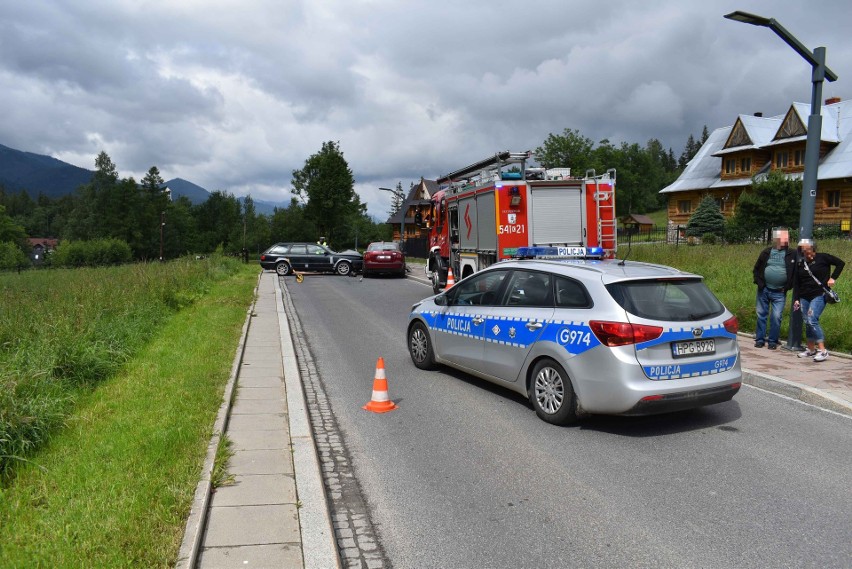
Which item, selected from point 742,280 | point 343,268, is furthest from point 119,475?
point 343,268

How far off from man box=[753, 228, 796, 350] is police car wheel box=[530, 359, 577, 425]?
5061mm

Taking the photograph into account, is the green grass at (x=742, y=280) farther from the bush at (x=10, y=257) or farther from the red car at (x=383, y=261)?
the bush at (x=10, y=257)

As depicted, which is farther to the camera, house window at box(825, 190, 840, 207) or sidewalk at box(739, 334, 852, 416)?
house window at box(825, 190, 840, 207)

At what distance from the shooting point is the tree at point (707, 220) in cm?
4119

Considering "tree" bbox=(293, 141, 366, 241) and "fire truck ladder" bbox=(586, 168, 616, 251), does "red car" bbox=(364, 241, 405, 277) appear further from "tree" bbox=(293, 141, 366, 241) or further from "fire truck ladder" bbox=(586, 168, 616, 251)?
"tree" bbox=(293, 141, 366, 241)

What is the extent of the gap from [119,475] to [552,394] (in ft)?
12.1

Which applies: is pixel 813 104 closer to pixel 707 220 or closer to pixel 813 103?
pixel 813 103

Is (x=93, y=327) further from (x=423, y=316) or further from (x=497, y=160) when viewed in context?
(x=497, y=160)

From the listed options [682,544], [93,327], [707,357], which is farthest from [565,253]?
[93,327]

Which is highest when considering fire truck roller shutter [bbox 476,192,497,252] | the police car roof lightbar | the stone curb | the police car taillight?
fire truck roller shutter [bbox 476,192,497,252]

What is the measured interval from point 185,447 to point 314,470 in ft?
3.53

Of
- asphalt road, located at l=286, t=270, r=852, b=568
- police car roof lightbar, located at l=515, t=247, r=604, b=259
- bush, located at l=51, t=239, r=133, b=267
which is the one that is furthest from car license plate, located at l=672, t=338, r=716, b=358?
bush, located at l=51, t=239, r=133, b=267

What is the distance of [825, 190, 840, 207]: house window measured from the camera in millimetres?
39906

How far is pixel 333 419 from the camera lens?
637cm
